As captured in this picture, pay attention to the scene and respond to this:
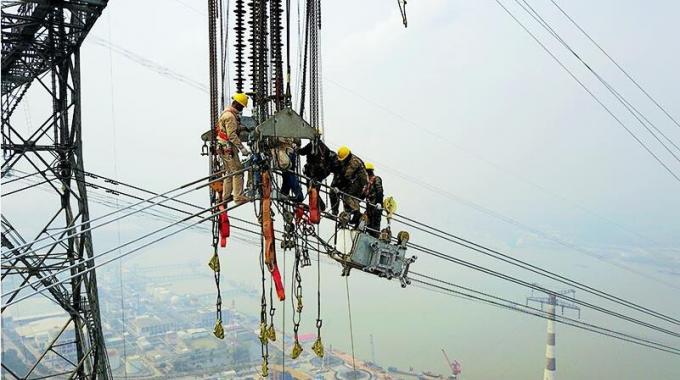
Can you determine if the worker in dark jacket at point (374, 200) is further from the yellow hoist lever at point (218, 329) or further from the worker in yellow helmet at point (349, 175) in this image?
the yellow hoist lever at point (218, 329)

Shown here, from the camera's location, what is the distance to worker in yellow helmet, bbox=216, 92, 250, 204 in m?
5.25

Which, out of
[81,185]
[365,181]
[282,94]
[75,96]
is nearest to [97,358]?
[81,185]

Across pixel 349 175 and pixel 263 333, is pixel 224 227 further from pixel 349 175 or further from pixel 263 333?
pixel 349 175

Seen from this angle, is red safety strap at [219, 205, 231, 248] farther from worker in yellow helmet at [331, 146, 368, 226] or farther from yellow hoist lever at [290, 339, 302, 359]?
worker in yellow helmet at [331, 146, 368, 226]

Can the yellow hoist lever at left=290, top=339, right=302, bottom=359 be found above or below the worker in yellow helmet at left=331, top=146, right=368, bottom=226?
below

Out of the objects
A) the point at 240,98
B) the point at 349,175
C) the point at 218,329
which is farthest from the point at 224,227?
the point at 349,175

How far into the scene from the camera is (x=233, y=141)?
523 centimetres

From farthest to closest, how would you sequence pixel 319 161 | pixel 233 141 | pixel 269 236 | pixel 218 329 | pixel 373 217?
pixel 373 217
pixel 319 161
pixel 218 329
pixel 233 141
pixel 269 236

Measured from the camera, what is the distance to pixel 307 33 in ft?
21.1

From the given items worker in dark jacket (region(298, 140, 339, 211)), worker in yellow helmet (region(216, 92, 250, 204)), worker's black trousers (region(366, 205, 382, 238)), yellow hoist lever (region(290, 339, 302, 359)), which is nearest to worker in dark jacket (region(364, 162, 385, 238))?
worker's black trousers (region(366, 205, 382, 238))

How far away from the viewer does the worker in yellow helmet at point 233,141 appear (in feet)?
17.2

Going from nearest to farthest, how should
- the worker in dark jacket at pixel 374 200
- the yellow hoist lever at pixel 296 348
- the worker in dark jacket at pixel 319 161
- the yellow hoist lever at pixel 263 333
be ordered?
the yellow hoist lever at pixel 263 333, the yellow hoist lever at pixel 296 348, the worker in dark jacket at pixel 319 161, the worker in dark jacket at pixel 374 200

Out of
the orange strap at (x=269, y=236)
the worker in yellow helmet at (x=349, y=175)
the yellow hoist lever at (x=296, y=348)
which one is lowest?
the yellow hoist lever at (x=296, y=348)

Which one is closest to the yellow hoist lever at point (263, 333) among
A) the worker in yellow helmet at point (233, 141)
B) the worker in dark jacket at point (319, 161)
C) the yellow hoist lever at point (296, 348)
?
the yellow hoist lever at point (296, 348)
